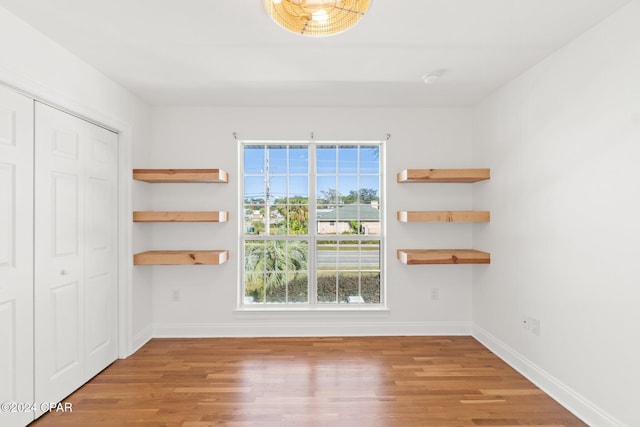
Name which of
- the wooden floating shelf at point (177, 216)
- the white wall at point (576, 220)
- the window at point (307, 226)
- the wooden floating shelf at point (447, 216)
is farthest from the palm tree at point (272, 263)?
the white wall at point (576, 220)

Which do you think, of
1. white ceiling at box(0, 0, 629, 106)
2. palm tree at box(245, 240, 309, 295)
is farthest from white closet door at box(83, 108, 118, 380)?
palm tree at box(245, 240, 309, 295)

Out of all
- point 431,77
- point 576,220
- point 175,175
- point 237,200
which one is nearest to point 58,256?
point 175,175

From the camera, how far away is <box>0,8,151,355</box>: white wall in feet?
6.39

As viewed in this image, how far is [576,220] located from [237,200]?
2.97 meters

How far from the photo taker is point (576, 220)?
2217mm

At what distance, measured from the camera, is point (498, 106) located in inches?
121

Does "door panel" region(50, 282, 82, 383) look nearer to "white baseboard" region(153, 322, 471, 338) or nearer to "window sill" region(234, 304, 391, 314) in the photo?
"white baseboard" region(153, 322, 471, 338)

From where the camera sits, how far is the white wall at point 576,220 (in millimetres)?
1869

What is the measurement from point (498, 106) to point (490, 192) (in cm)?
82

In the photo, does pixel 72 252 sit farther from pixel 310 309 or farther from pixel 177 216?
pixel 310 309

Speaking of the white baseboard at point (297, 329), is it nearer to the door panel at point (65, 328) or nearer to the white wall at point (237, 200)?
the white wall at point (237, 200)

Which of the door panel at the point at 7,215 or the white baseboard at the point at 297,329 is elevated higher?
the door panel at the point at 7,215

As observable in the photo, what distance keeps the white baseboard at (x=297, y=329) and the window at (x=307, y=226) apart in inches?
9.8

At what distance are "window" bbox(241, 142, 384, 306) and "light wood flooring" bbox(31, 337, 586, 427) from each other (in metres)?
0.59
